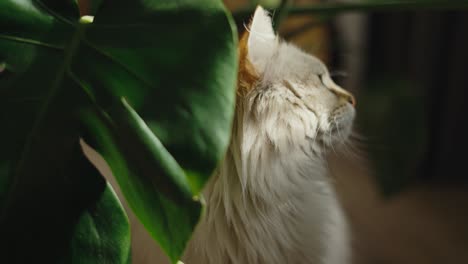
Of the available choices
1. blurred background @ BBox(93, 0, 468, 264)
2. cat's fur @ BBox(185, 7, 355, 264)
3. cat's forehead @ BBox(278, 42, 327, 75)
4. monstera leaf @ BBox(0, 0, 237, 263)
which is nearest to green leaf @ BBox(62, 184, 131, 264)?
monstera leaf @ BBox(0, 0, 237, 263)

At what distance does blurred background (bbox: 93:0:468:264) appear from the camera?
3.54 ft

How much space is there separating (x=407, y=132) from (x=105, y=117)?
82cm

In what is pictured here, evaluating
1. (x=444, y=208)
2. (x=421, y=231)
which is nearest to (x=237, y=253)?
(x=421, y=231)

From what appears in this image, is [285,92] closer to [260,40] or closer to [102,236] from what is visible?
[260,40]

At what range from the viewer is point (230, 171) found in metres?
0.49

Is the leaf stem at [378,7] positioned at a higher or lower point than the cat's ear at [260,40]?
higher

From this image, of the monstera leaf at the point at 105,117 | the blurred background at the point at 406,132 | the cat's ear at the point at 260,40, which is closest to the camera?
the monstera leaf at the point at 105,117

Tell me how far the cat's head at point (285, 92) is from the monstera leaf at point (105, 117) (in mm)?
112

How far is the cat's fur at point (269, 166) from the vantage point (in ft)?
1.58

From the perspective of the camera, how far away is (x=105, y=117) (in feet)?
1.22

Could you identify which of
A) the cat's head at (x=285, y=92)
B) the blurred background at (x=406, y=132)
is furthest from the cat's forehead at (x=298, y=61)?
the blurred background at (x=406, y=132)

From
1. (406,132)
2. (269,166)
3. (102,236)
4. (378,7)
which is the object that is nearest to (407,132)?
(406,132)

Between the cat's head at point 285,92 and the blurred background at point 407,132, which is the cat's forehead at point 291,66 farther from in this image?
the blurred background at point 407,132

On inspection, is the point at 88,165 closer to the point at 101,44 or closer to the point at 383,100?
the point at 101,44
